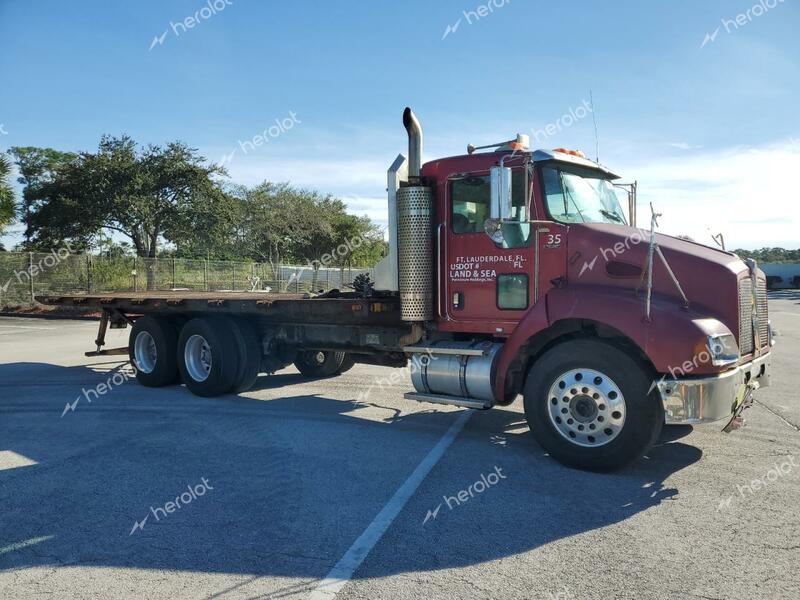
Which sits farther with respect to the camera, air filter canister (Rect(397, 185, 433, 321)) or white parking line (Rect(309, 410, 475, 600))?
air filter canister (Rect(397, 185, 433, 321))

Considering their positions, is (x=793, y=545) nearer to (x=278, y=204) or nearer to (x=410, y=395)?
(x=410, y=395)

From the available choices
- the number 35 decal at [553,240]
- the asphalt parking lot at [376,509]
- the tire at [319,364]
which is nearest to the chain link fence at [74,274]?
the tire at [319,364]

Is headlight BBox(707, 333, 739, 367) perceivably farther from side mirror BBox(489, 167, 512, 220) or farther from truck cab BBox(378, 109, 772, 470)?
side mirror BBox(489, 167, 512, 220)

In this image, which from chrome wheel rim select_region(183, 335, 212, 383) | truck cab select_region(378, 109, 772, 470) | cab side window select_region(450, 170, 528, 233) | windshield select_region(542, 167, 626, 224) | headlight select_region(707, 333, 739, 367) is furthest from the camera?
chrome wheel rim select_region(183, 335, 212, 383)

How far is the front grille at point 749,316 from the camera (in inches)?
208

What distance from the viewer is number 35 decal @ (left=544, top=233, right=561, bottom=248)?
19.1ft

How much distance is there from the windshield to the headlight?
1.67 metres

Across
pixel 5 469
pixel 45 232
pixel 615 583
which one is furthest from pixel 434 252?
pixel 45 232

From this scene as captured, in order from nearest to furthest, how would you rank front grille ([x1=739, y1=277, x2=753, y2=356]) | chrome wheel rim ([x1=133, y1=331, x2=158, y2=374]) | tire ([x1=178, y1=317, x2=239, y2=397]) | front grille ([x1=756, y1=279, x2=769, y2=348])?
front grille ([x1=739, y1=277, x2=753, y2=356]) → front grille ([x1=756, y1=279, x2=769, y2=348]) → tire ([x1=178, y1=317, x2=239, y2=397]) → chrome wheel rim ([x1=133, y1=331, x2=158, y2=374])

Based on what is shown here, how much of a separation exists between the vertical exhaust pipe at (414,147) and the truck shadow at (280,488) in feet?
9.04

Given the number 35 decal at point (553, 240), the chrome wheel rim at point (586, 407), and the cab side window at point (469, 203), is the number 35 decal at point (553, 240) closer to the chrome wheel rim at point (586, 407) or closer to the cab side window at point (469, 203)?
the cab side window at point (469, 203)

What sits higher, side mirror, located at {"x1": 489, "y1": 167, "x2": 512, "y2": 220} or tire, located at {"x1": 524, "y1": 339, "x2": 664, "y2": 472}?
side mirror, located at {"x1": 489, "y1": 167, "x2": 512, "y2": 220}

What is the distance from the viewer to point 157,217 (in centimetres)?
2825

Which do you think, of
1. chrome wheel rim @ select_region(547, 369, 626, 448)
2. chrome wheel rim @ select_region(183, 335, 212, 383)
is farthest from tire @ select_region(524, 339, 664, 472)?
chrome wheel rim @ select_region(183, 335, 212, 383)
